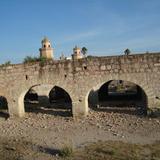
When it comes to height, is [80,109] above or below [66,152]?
above

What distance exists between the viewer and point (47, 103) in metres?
16.8

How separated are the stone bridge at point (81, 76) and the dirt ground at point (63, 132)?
85 cm

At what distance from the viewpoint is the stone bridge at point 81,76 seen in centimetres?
1234

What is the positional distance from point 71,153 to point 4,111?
8.02 m

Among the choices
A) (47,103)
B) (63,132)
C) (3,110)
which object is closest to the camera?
(63,132)

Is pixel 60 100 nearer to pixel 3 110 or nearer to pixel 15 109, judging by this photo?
pixel 3 110

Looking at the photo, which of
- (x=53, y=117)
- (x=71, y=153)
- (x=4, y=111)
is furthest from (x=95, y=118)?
(x=4, y=111)

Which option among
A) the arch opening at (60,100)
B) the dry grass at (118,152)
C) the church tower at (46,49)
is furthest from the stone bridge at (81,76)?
the church tower at (46,49)

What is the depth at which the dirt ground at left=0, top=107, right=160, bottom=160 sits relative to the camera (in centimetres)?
947

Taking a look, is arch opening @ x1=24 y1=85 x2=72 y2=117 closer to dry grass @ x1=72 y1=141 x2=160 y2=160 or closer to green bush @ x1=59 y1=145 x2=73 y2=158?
dry grass @ x1=72 y1=141 x2=160 y2=160

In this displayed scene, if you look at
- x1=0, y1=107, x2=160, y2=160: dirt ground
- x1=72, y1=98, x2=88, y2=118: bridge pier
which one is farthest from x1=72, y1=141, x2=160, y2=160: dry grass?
x1=72, y1=98, x2=88, y2=118: bridge pier

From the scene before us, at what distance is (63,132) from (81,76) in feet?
9.63

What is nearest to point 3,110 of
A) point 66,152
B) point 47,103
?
point 47,103

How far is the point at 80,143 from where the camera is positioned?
9.79 metres
